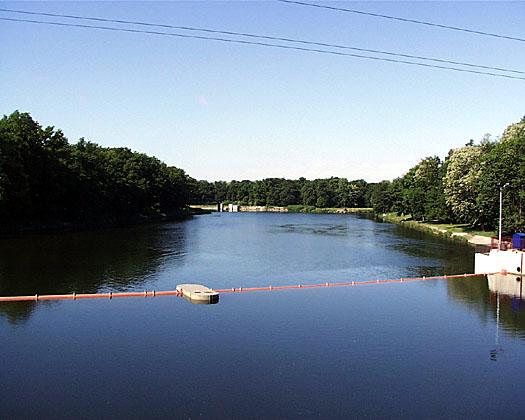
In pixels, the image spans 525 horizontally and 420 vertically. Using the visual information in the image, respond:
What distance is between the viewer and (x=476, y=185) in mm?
60625

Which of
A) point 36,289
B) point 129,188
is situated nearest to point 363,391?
point 36,289

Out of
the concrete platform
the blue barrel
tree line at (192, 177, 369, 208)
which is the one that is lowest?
the concrete platform

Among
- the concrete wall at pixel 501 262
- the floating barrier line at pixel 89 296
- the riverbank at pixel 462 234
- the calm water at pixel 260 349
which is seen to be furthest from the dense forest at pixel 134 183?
the floating barrier line at pixel 89 296

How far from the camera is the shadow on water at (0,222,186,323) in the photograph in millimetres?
30188

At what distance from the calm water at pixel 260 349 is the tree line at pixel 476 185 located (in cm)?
1503

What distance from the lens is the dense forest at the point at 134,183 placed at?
5559cm

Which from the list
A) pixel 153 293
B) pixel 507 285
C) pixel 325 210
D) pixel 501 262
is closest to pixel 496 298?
pixel 507 285

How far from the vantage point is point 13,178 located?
61656mm

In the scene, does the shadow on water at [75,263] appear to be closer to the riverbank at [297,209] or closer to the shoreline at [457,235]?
the shoreline at [457,235]

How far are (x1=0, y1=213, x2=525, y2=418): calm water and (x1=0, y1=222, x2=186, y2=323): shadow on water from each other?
0.87ft

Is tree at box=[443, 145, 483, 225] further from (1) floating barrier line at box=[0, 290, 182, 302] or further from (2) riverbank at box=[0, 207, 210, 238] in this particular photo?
(2) riverbank at box=[0, 207, 210, 238]

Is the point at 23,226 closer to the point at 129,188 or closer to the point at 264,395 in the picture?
the point at 129,188

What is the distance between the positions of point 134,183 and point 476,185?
221 feet

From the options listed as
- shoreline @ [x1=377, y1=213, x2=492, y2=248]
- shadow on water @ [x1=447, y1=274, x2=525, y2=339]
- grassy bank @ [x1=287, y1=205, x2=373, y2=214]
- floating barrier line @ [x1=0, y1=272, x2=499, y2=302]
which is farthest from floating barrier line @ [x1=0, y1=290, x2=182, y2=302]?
grassy bank @ [x1=287, y1=205, x2=373, y2=214]
